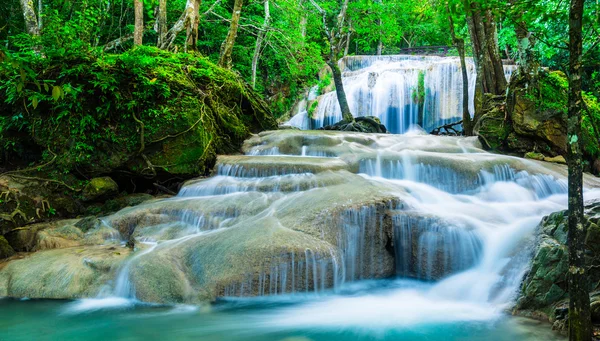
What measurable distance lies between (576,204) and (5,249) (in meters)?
6.79

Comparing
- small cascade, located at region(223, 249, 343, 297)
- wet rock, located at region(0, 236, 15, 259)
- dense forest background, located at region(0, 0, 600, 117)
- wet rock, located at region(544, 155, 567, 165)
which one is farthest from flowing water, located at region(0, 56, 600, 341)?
dense forest background, located at region(0, 0, 600, 117)

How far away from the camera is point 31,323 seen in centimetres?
420

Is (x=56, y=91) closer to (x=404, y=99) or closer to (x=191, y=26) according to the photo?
(x=191, y=26)

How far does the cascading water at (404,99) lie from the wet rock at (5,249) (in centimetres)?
1323

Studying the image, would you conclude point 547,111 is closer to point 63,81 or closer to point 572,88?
point 572,88

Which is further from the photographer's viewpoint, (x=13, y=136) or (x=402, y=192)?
(x=13, y=136)

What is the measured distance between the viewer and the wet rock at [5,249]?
224 inches

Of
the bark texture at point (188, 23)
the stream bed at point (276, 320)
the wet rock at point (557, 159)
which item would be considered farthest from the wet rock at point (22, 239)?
the wet rock at point (557, 159)

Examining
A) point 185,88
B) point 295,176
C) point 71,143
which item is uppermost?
point 185,88

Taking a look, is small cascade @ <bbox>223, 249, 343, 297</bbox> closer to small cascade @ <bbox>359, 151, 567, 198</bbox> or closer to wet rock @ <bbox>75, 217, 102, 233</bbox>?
wet rock @ <bbox>75, 217, 102, 233</bbox>

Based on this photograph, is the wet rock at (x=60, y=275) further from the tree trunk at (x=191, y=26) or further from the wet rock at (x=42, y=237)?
the tree trunk at (x=191, y=26)

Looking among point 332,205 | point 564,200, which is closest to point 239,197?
point 332,205

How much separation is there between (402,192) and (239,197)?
8.37ft

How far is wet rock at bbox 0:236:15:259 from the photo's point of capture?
570 centimetres
